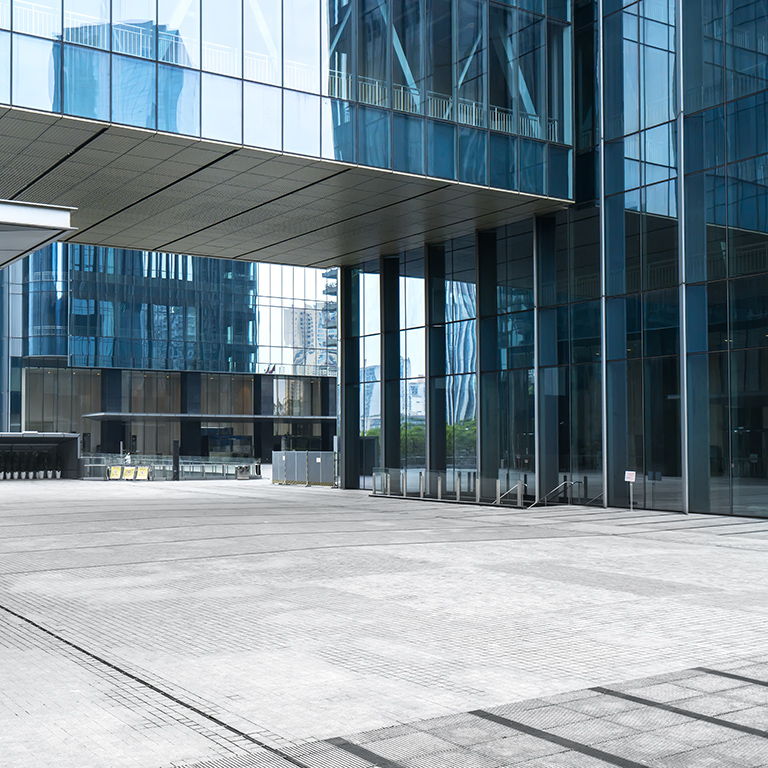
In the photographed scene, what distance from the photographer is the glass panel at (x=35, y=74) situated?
19812 millimetres

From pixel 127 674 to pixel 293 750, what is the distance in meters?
2.41

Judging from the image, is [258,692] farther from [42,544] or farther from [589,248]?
[589,248]

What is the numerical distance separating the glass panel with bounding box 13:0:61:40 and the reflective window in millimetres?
6376

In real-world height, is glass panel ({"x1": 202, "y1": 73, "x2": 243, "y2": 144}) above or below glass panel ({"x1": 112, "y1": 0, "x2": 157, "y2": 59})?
below

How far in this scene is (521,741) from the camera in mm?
5805

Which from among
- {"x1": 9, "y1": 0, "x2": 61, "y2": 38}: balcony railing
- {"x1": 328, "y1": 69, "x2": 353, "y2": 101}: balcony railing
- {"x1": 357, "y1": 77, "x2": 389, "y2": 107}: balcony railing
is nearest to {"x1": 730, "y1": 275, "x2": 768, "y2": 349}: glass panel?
{"x1": 357, "y1": 77, "x2": 389, "y2": 107}: balcony railing

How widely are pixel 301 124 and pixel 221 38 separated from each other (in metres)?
2.68

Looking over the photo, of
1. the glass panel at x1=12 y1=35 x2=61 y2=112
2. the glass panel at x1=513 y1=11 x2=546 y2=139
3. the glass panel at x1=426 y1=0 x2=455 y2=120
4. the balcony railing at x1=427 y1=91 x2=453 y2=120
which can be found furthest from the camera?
the glass panel at x1=513 y1=11 x2=546 y2=139

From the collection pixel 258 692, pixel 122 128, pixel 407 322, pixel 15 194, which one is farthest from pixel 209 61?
pixel 258 692

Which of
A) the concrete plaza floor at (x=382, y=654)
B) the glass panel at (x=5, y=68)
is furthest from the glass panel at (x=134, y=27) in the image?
the concrete plaza floor at (x=382, y=654)

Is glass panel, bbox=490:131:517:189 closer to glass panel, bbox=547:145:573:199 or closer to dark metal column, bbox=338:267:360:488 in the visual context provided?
glass panel, bbox=547:145:573:199

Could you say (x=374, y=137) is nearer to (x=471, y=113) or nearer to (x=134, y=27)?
(x=471, y=113)

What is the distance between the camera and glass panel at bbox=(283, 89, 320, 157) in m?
23.0

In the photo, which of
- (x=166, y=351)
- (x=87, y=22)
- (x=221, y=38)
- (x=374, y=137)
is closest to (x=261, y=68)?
(x=221, y=38)
